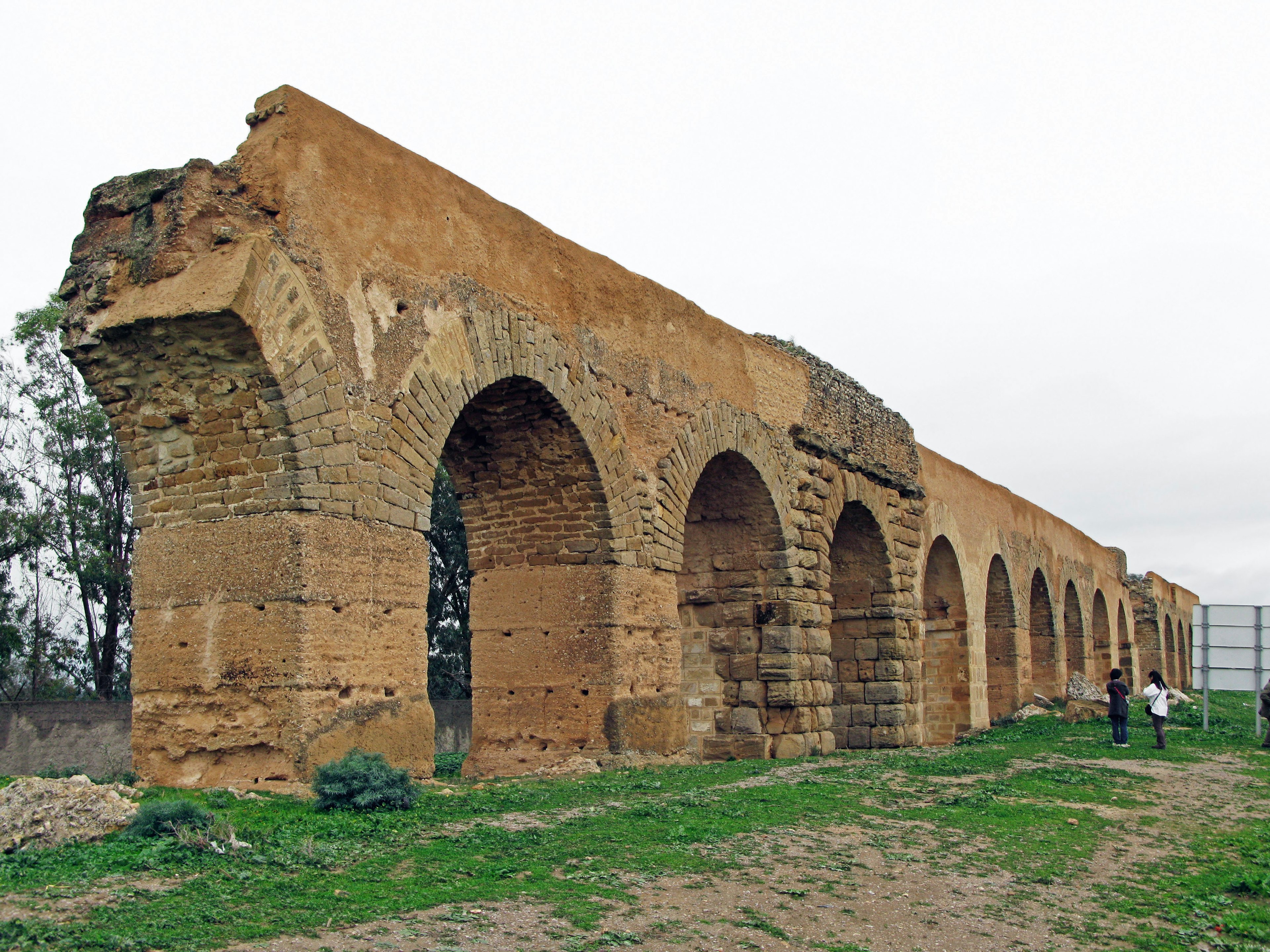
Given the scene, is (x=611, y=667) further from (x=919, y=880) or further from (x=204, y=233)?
(x=204, y=233)

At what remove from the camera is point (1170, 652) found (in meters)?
38.2

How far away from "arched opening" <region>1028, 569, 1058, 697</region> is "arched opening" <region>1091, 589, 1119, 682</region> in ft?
20.7

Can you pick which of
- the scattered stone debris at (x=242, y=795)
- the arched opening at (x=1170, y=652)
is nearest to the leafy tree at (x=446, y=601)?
the scattered stone debris at (x=242, y=795)

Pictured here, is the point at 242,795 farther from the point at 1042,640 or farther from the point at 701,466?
the point at 1042,640

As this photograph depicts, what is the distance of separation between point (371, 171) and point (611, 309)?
→ 2.73m

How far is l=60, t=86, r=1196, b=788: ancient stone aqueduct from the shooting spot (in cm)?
618

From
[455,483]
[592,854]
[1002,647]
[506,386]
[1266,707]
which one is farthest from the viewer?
[1002,647]

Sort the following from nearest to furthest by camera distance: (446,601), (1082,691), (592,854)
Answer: (592,854)
(1082,691)
(446,601)

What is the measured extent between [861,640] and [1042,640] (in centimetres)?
1001

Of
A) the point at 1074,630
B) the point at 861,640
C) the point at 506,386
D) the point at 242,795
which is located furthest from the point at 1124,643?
the point at 242,795

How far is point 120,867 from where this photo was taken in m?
4.48

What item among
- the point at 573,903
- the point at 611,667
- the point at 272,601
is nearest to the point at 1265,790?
the point at 611,667

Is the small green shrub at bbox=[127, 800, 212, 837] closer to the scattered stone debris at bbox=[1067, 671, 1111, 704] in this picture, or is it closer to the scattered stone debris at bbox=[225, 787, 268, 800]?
the scattered stone debris at bbox=[225, 787, 268, 800]

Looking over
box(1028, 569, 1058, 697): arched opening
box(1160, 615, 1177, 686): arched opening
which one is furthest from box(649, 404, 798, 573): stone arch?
box(1160, 615, 1177, 686): arched opening
